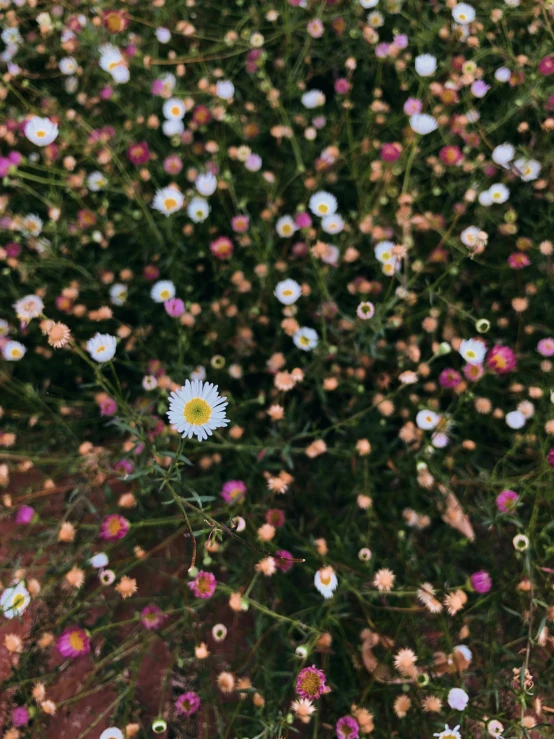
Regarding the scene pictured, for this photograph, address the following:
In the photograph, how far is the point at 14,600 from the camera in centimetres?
114

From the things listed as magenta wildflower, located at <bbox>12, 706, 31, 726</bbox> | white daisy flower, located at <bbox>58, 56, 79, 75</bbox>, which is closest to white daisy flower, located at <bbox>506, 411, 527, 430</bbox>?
magenta wildflower, located at <bbox>12, 706, 31, 726</bbox>

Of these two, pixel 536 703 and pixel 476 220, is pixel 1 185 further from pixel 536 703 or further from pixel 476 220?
pixel 536 703

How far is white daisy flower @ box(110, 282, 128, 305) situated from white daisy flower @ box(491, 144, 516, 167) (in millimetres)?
1126

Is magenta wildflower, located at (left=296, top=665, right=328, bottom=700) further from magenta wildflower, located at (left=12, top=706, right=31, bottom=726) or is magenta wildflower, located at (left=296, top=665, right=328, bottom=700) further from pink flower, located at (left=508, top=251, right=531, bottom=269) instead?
pink flower, located at (left=508, top=251, right=531, bottom=269)

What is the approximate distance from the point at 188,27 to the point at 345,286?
3.04ft

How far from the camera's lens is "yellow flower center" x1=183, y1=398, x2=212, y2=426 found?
0.87 m

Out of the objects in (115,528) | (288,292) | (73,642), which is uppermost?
(288,292)

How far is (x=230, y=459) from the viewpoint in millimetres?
1502

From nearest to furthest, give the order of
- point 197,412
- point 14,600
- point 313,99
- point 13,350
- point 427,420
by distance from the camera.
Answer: point 197,412 → point 14,600 → point 427,420 → point 13,350 → point 313,99

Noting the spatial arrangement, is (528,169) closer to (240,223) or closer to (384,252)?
(384,252)

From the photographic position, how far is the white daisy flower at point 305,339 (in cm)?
139

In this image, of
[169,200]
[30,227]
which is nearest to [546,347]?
[169,200]

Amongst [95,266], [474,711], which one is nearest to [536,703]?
[474,711]

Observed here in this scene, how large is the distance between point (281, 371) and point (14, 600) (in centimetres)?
85
